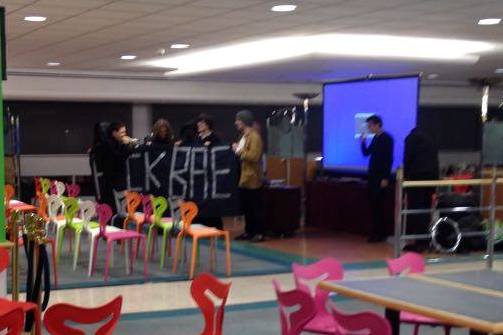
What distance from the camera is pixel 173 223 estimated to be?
782cm

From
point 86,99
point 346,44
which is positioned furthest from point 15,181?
point 346,44

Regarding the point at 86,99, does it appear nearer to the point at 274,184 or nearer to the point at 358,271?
the point at 274,184

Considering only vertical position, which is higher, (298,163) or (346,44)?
(346,44)

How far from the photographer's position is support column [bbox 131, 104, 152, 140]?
1480cm

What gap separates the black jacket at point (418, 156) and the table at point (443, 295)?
446 cm

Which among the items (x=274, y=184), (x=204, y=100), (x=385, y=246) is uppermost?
(x=204, y=100)

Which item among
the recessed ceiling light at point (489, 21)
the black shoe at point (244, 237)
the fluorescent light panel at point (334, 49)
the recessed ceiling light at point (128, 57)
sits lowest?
the black shoe at point (244, 237)

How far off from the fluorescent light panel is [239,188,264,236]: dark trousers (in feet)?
6.23

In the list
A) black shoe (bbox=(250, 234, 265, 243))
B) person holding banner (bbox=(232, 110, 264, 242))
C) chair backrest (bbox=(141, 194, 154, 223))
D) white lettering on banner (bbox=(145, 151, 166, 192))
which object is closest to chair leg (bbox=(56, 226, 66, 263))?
chair backrest (bbox=(141, 194, 154, 223))

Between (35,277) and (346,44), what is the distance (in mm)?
6671

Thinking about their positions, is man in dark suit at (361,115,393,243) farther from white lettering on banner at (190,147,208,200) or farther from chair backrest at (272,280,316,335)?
chair backrest at (272,280,316,335)

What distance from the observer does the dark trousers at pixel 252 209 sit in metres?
9.62

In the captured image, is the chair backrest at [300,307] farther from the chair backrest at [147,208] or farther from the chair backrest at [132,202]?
the chair backrest at [132,202]

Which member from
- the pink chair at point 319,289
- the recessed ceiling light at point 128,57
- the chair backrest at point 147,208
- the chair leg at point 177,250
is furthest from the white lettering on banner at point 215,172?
the pink chair at point 319,289
